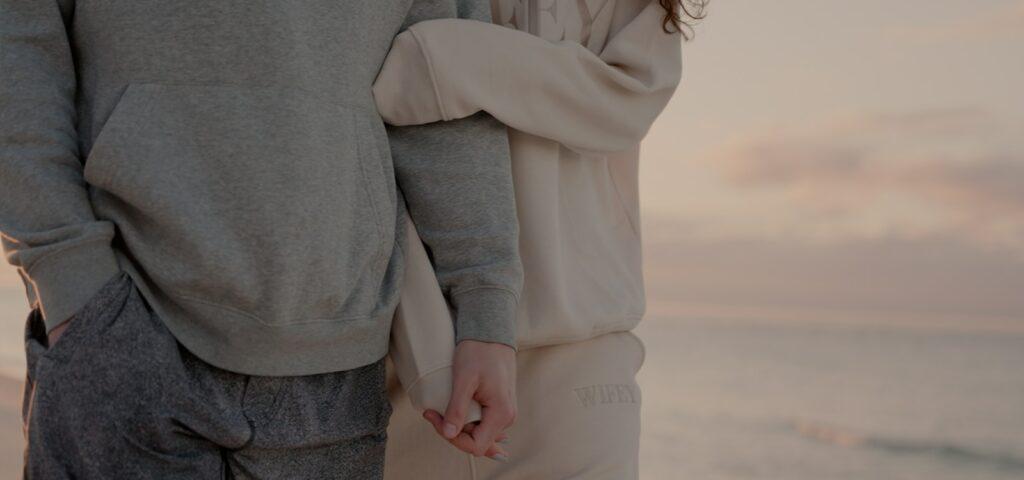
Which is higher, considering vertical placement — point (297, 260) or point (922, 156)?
point (297, 260)

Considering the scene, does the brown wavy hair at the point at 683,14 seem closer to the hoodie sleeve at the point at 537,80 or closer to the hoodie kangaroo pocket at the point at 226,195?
the hoodie sleeve at the point at 537,80

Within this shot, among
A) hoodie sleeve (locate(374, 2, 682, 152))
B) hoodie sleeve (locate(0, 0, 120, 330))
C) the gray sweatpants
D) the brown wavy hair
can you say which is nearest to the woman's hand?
the gray sweatpants

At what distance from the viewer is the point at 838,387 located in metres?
19.2

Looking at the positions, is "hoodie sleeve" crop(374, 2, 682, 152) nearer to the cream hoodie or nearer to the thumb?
the cream hoodie

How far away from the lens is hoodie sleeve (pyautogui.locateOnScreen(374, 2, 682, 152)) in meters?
1.85

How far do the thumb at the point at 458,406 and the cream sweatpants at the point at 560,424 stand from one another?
27 centimetres

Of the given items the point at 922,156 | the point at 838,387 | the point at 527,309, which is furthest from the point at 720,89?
the point at 527,309

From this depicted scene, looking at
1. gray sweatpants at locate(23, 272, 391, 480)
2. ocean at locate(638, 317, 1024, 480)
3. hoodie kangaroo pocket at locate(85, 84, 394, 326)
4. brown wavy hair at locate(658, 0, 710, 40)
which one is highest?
brown wavy hair at locate(658, 0, 710, 40)

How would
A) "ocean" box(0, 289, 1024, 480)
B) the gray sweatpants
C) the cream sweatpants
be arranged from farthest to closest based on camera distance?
1. "ocean" box(0, 289, 1024, 480)
2. the cream sweatpants
3. the gray sweatpants

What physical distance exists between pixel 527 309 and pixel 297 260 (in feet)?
1.56

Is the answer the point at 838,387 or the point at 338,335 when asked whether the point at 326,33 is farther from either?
the point at 838,387

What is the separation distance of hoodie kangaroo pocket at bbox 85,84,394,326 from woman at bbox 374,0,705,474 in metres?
0.21

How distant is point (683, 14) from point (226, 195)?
37.7 inches

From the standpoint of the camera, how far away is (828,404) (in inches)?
677
